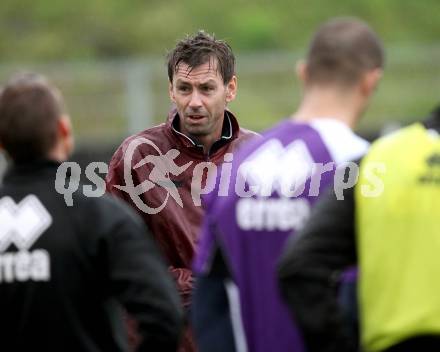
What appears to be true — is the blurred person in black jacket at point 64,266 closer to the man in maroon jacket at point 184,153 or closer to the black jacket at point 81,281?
the black jacket at point 81,281

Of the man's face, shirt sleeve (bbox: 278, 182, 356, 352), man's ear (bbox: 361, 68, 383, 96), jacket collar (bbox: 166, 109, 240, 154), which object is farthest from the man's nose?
shirt sleeve (bbox: 278, 182, 356, 352)

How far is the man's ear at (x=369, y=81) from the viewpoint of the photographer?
4757 millimetres

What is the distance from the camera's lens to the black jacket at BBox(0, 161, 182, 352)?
446 centimetres

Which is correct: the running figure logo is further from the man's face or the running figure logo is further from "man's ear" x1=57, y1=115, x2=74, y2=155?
"man's ear" x1=57, y1=115, x2=74, y2=155

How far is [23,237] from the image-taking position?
15.0ft

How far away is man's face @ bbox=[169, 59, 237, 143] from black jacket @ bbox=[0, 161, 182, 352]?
7.44 feet

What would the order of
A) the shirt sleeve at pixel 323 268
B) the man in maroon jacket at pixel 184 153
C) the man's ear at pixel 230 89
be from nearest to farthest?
the shirt sleeve at pixel 323 268
the man in maroon jacket at pixel 184 153
the man's ear at pixel 230 89

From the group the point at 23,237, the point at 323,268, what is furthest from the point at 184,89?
the point at 323,268

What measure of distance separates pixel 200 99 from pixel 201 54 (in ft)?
0.90

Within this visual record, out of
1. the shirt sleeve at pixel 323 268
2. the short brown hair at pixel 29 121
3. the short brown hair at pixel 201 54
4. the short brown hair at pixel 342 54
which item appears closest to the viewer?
the shirt sleeve at pixel 323 268

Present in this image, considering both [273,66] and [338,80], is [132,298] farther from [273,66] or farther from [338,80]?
[273,66]

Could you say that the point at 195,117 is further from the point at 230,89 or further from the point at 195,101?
the point at 230,89

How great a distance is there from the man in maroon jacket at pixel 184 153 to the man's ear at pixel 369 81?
189cm

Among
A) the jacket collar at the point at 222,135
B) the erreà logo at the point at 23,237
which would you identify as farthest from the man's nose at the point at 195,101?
the erreà logo at the point at 23,237
